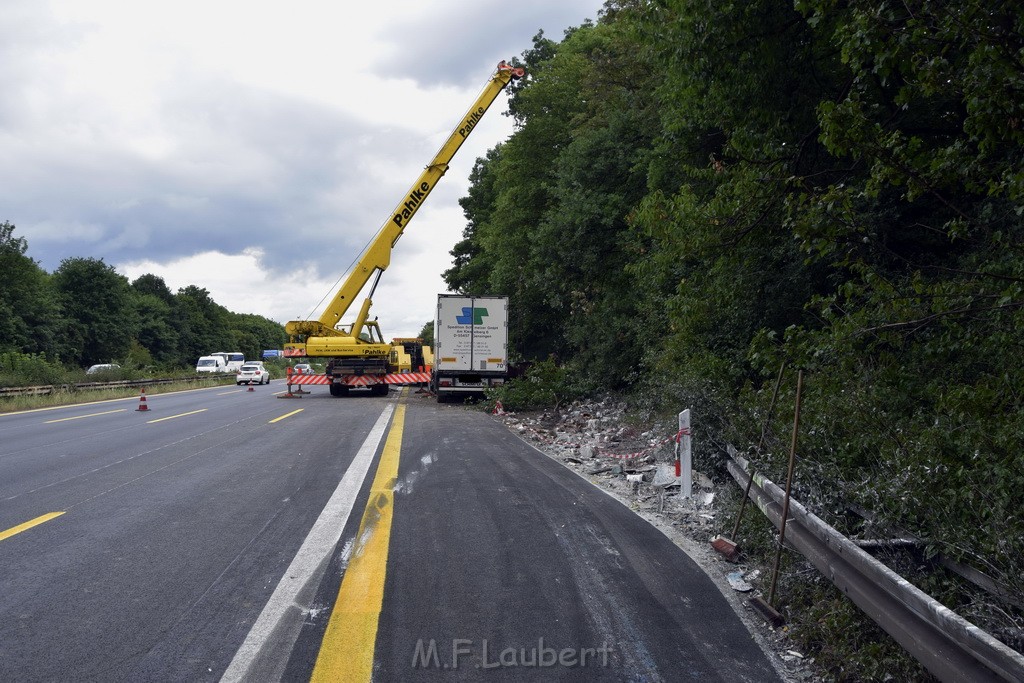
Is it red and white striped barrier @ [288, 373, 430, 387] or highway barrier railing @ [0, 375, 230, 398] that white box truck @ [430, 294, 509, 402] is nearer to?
red and white striped barrier @ [288, 373, 430, 387]

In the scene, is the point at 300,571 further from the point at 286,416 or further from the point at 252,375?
the point at 252,375

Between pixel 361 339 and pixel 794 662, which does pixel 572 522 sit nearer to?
pixel 794 662

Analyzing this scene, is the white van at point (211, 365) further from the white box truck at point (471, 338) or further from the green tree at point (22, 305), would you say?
the white box truck at point (471, 338)

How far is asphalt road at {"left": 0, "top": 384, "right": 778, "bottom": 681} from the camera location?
384 centimetres

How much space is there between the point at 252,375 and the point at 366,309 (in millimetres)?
24682

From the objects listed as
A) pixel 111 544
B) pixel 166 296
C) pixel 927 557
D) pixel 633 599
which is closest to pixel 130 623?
pixel 111 544

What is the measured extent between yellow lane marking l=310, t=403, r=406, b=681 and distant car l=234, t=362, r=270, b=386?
4424 cm

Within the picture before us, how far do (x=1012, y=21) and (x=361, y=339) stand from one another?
24585 millimetres

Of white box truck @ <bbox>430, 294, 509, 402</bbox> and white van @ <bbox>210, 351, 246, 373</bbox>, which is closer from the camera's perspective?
white box truck @ <bbox>430, 294, 509, 402</bbox>

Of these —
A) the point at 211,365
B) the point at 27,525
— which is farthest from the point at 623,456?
the point at 211,365

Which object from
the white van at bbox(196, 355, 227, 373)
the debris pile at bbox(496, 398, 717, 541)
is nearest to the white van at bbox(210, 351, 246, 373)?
the white van at bbox(196, 355, 227, 373)

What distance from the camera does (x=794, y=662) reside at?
401cm

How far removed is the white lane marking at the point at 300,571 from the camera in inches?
151

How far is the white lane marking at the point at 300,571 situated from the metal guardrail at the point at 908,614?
9.91ft
